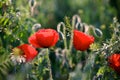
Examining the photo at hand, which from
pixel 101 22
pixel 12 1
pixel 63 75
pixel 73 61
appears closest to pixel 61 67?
pixel 63 75

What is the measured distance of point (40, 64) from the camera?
224 cm

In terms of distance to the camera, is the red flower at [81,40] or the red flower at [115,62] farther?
the red flower at [81,40]

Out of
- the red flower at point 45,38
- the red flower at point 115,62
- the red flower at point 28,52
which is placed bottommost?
the red flower at point 115,62

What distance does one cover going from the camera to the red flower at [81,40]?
2219 mm

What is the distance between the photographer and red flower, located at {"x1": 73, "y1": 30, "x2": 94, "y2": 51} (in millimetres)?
2219

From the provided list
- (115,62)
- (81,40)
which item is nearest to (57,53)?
(81,40)

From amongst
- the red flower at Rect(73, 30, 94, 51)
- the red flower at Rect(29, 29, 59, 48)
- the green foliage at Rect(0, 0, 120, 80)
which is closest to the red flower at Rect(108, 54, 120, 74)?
the green foliage at Rect(0, 0, 120, 80)

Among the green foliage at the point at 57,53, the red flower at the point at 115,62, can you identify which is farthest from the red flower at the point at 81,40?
the red flower at the point at 115,62

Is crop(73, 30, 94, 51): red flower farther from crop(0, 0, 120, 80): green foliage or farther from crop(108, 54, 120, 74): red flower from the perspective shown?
crop(108, 54, 120, 74): red flower

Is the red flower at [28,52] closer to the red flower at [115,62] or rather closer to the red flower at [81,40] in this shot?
the red flower at [81,40]

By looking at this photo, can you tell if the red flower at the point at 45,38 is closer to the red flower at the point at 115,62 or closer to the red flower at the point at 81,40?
the red flower at the point at 81,40

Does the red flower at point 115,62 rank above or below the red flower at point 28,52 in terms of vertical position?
below

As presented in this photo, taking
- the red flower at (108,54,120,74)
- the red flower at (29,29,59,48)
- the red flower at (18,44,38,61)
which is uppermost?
the red flower at (29,29,59,48)

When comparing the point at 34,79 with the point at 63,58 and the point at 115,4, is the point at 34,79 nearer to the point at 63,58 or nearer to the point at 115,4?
the point at 63,58
